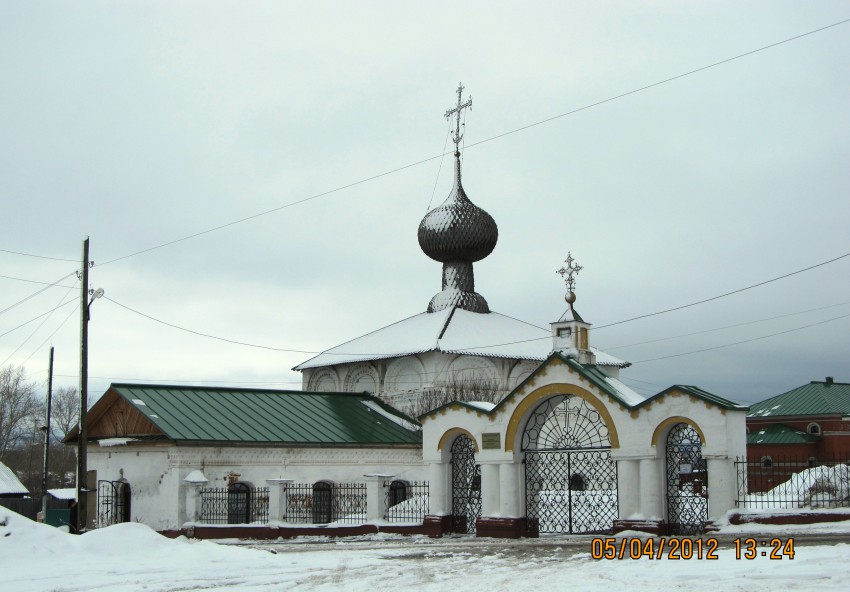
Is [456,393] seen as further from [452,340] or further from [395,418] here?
[395,418]

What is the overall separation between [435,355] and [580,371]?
13.1m

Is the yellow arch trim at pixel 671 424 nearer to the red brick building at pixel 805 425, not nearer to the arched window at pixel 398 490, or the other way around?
the arched window at pixel 398 490

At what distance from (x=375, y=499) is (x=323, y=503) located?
10.8 feet

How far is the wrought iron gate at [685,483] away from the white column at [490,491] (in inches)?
133

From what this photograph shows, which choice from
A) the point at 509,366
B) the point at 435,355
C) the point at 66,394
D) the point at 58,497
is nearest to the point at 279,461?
the point at 435,355

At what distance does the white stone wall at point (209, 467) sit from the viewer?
2181 cm

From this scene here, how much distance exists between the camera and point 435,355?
101 feet

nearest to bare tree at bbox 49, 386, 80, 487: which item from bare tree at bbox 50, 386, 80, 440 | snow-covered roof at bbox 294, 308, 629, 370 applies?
bare tree at bbox 50, 386, 80, 440

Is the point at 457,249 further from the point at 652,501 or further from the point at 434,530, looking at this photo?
the point at 652,501

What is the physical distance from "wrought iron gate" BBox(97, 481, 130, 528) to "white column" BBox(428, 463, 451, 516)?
7.52 meters

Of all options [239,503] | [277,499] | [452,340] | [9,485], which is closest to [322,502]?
[239,503]

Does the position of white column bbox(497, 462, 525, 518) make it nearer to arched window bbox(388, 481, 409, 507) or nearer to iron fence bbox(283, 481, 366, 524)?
iron fence bbox(283, 481, 366, 524)

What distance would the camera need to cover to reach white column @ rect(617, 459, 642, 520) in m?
17.2
